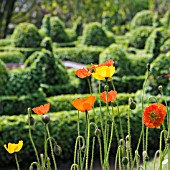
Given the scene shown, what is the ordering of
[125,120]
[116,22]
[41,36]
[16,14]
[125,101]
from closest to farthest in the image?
[125,120], [125,101], [41,36], [116,22], [16,14]

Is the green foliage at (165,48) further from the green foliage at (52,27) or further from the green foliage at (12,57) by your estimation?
the green foliage at (52,27)

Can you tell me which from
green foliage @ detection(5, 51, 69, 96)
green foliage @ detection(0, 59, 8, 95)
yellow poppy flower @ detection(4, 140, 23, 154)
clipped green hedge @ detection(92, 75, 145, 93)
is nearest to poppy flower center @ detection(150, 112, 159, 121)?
yellow poppy flower @ detection(4, 140, 23, 154)

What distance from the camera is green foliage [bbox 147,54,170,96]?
248 inches

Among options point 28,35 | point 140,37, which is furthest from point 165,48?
point 28,35

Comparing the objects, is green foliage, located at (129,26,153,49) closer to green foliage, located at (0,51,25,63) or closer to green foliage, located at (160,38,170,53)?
green foliage, located at (0,51,25,63)

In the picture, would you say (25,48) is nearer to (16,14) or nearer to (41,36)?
(41,36)

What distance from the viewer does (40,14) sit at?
2675 centimetres

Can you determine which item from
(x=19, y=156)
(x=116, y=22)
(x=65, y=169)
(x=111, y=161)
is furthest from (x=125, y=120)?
(x=116, y=22)

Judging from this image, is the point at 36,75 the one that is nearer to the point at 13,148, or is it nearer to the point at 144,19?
the point at 13,148

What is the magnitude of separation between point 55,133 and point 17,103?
41.8 inches

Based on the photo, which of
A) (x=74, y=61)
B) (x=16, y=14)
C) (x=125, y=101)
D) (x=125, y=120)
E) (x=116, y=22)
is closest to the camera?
(x=125, y=120)

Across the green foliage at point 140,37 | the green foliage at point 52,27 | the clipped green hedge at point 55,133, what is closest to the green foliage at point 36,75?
the clipped green hedge at point 55,133

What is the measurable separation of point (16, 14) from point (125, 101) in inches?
801

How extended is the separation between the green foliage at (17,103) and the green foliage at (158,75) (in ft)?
4.90
